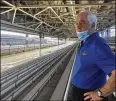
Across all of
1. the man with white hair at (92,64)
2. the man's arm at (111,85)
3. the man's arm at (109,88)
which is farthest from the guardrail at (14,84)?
the man's arm at (111,85)

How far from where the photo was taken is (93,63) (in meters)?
1.59

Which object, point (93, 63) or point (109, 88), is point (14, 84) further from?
point (109, 88)

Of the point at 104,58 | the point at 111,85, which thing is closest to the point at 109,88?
the point at 111,85

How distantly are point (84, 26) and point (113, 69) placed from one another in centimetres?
49

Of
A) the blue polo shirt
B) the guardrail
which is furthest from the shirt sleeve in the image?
the guardrail

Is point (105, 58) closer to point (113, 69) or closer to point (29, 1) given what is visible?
point (113, 69)

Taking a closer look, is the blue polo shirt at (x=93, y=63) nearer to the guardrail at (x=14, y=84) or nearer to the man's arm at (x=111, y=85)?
the man's arm at (x=111, y=85)

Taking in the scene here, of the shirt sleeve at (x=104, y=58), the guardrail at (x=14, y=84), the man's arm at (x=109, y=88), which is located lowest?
the guardrail at (x=14, y=84)

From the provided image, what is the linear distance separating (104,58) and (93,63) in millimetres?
170

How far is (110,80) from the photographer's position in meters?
1.37

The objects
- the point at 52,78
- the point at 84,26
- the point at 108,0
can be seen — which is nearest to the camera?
the point at 84,26

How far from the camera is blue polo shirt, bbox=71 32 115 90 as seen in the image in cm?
144

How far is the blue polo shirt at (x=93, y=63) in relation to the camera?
4.72ft

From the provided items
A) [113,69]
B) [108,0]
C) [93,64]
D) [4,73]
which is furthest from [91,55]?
[108,0]
